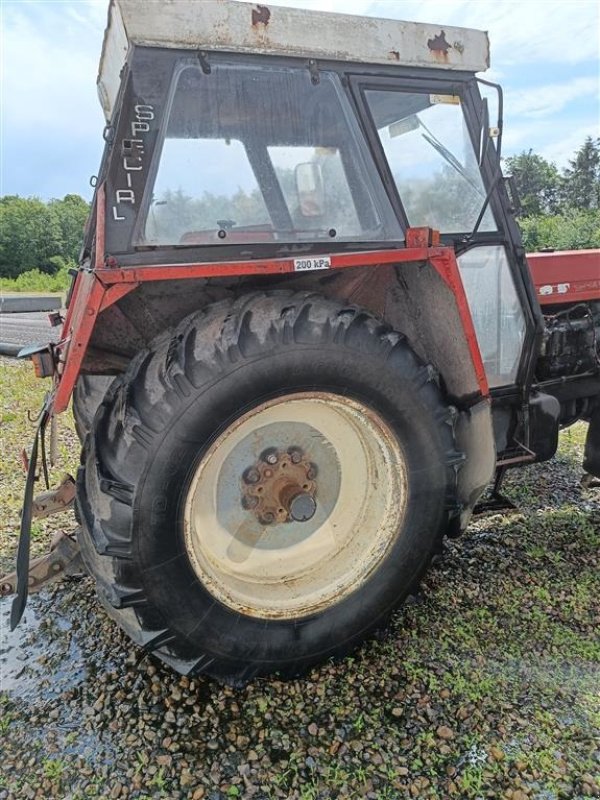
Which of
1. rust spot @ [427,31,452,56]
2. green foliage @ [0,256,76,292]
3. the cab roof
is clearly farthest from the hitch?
green foliage @ [0,256,76,292]

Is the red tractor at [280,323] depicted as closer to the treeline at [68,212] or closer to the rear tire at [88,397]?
the rear tire at [88,397]

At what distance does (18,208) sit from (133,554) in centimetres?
5788

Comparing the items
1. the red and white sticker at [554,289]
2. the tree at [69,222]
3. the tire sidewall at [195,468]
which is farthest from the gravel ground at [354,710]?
the tree at [69,222]

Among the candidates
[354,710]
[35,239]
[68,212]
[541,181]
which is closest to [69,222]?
[68,212]

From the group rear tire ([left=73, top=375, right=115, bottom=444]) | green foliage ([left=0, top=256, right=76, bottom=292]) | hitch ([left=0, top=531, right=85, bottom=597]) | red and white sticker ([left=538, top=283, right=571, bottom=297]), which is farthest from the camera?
green foliage ([left=0, top=256, right=76, bottom=292])

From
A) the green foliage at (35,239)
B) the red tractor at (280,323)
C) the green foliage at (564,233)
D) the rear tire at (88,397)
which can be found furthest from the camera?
the green foliage at (35,239)

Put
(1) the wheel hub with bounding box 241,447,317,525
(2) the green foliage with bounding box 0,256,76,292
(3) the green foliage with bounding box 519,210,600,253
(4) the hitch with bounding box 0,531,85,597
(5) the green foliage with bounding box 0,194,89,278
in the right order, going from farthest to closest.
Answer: (5) the green foliage with bounding box 0,194,89,278, (2) the green foliage with bounding box 0,256,76,292, (3) the green foliage with bounding box 519,210,600,253, (4) the hitch with bounding box 0,531,85,597, (1) the wheel hub with bounding box 241,447,317,525

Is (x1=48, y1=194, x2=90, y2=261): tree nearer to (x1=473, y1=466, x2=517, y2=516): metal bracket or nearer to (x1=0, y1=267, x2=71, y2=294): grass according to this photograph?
(x1=0, y1=267, x2=71, y2=294): grass

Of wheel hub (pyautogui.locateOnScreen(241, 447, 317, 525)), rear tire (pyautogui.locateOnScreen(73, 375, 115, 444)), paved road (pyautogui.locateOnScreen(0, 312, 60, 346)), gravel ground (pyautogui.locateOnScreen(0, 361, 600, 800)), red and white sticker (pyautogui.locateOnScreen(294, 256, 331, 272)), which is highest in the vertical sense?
red and white sticker (pyautogui.locateOnScreen(294, 256, 331, 272))

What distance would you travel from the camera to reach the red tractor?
1896 millimetres

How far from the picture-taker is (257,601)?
221 cm

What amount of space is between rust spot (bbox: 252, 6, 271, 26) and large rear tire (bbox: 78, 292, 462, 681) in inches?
36.0

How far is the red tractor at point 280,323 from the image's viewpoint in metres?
1.90

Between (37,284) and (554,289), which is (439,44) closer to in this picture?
(554,289)
